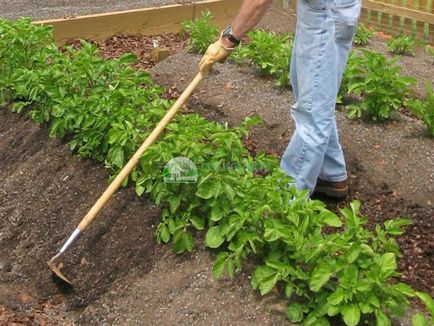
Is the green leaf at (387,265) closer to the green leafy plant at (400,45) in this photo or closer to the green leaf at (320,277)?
the green leaf at (320,277)

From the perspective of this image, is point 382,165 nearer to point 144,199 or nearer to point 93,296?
point 144,199

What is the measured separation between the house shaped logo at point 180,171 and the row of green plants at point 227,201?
3cm

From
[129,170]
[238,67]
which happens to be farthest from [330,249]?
[238,67]

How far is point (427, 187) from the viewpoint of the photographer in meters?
4.72

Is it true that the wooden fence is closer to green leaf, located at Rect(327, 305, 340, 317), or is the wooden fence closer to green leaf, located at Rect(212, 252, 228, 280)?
green leaf, located at Rect(212, 252, 228, 280)

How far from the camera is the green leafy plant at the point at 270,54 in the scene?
18.9ft

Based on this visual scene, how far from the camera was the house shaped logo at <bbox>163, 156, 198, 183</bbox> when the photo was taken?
3.77 metres

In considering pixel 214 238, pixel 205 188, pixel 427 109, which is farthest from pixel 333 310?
pixel 427 109

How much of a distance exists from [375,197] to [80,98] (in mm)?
1913

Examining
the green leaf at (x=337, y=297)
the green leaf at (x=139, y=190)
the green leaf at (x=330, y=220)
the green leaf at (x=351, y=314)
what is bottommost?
the green leaf at (x=139, y=190)

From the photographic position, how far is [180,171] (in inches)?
150

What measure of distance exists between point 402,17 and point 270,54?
114 inches

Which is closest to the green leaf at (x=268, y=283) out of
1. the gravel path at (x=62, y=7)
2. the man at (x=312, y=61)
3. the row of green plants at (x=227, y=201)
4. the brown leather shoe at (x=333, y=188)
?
the row of green plants at (x=227, y=201)

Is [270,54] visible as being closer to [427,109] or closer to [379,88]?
[379,88]
